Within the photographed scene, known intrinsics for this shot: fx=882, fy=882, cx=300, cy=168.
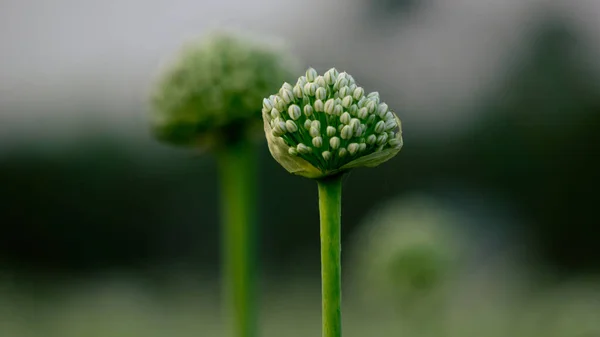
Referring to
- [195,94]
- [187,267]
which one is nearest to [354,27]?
[187,267]

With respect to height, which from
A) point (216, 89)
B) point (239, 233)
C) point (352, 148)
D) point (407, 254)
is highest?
point (216, 89)

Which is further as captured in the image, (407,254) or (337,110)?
(407,254)

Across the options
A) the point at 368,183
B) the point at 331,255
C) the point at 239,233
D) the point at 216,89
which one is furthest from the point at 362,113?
the point at 368,183

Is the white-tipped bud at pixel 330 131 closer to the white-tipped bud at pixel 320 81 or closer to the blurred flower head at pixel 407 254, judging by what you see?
the white-tipped bud at pixel 320 81

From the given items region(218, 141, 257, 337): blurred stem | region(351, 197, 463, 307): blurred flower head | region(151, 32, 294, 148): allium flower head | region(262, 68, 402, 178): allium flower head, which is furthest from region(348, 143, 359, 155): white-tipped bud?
region(351, 197, 463, 307): blurred flower head

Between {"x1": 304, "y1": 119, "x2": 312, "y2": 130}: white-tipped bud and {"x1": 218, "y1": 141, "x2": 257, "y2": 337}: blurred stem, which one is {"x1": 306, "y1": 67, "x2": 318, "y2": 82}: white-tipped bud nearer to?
{"x1": 304, "y1": 119, "x2": 312, "y2": 130}: white-tipped bud

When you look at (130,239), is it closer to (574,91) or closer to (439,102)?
(439,102)

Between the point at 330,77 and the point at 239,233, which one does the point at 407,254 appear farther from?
the point at 330,77
